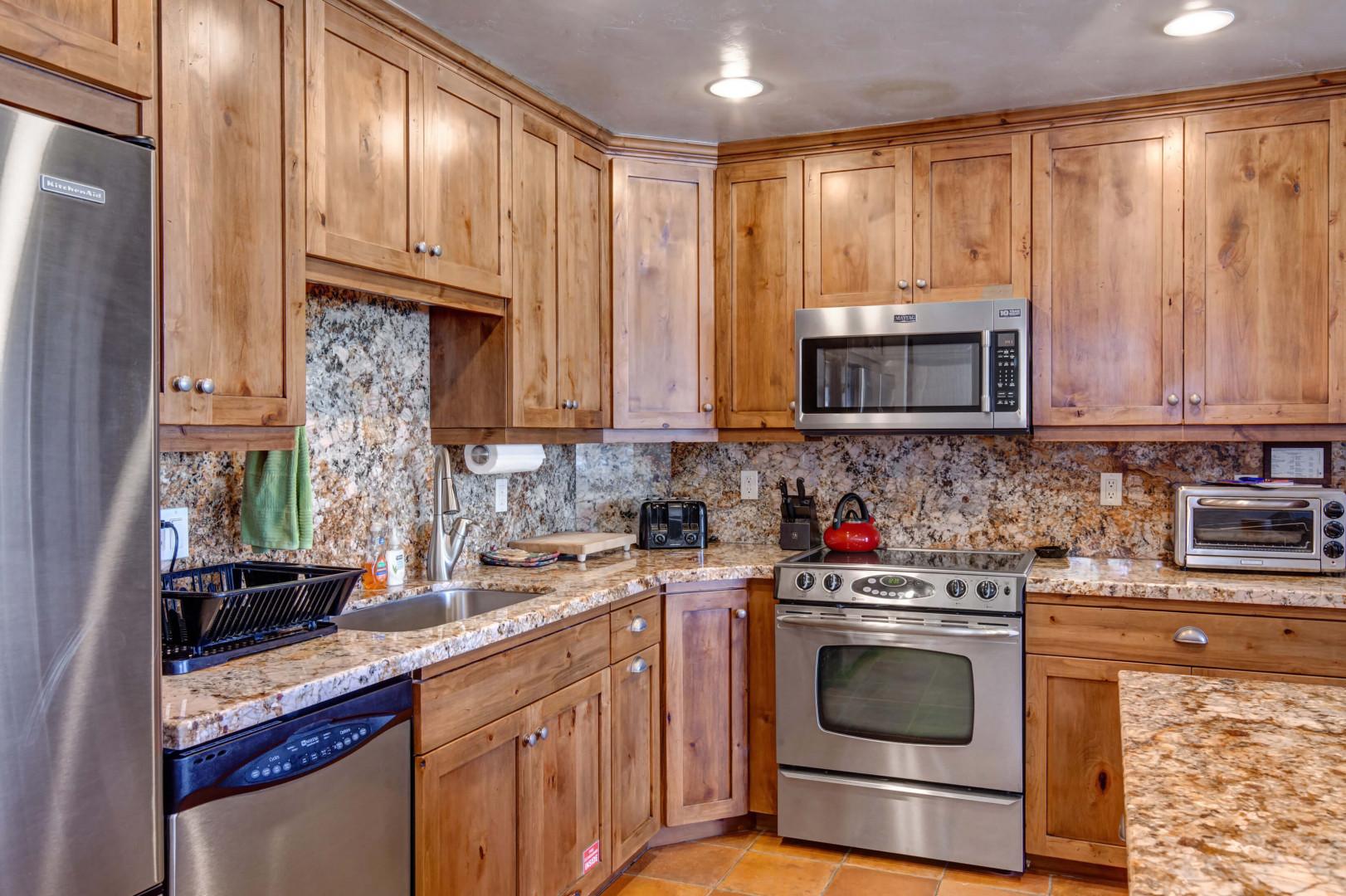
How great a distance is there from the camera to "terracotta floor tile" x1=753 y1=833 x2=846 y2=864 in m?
3.07

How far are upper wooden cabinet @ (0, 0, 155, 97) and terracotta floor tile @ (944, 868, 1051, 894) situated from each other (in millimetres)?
2896

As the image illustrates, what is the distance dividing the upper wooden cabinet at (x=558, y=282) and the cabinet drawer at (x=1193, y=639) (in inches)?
63.7

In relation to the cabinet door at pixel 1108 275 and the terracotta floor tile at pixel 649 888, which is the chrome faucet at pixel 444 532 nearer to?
the terracotta floor tile at pixel 649 888

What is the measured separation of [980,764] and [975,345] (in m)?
1.33

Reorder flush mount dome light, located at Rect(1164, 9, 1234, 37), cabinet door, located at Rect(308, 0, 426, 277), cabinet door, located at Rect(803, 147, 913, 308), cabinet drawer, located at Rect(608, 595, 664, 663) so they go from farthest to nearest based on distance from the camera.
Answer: cabinet door, located at Rect(803, 147, 913, 308)
cabinet drawer, located at Rect(608, 595, 664, 663)
flush mount dome light, located at Rect(1164, 9, 1234, 37)
cabinet door, located at Rect(308, 0, 426, 277)

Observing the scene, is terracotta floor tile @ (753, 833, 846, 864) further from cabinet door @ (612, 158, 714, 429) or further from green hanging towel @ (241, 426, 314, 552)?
green hanging towel @ (241, 426, 314, 552)

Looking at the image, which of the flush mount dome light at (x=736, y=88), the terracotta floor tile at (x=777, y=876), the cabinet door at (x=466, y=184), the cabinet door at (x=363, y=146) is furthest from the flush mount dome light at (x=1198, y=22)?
the terracotta floor tile at (x=777, y=876)

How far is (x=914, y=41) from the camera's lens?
260 centimetres

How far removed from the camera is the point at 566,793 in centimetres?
248

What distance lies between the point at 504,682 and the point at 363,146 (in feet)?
4.26

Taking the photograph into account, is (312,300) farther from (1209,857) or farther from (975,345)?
(1209,857)

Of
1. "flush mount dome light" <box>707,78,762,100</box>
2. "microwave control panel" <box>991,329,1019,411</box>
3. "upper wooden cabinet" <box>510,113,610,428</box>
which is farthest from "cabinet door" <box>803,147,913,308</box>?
"upper wooden cabinet" <box>510,113,610,428</box>

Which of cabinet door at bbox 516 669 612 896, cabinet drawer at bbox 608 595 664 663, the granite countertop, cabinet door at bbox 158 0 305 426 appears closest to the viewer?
the granite countertop

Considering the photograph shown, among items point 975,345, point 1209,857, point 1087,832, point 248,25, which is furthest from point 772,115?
point 1209,857
